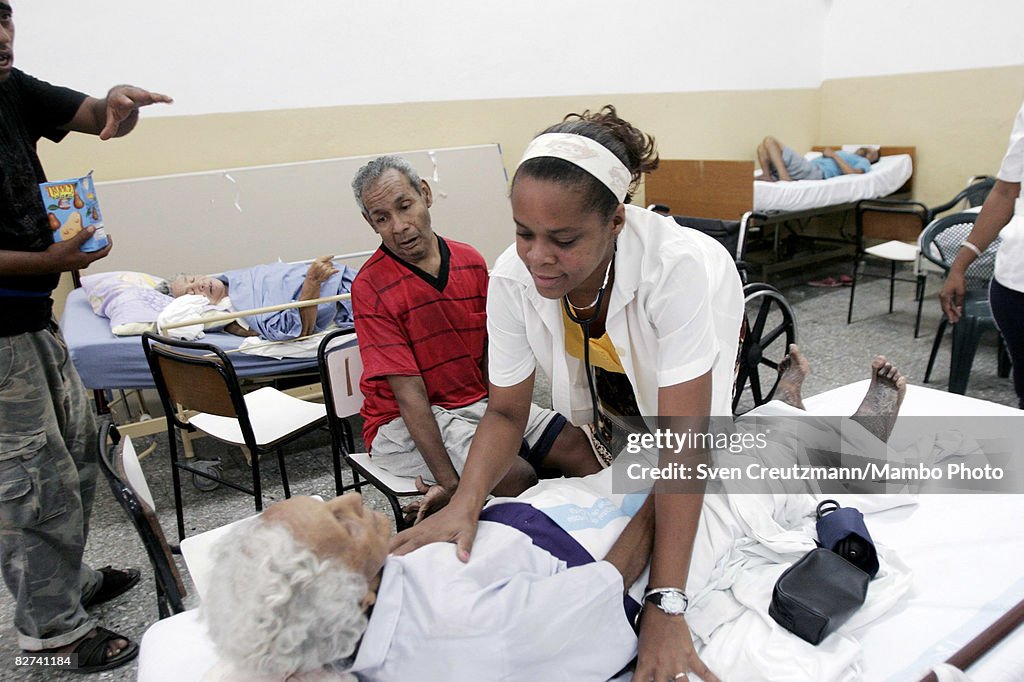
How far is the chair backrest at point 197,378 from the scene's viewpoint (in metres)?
2.06

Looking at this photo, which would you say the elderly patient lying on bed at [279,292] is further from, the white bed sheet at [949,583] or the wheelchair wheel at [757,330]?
the white bed sheet at [949,583]

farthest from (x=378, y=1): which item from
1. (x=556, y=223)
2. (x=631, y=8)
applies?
(x=556, y=223)

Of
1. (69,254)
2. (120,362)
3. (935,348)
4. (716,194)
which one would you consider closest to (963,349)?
(935,348)

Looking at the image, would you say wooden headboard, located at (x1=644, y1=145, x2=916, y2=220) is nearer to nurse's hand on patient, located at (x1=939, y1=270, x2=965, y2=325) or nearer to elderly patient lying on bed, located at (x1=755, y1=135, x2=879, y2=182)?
elderly patient lying on bed, located at (x1=755, y1=135, x2=879, y2=182)

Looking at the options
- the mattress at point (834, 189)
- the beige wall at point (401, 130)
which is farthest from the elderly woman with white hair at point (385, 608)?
the mattress at point (834, 189)

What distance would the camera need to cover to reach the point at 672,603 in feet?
3.83

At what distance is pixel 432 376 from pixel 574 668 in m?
1.10

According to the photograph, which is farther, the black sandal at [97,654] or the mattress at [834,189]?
the mattress at [834,189]

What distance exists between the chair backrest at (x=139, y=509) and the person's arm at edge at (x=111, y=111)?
0.95 m

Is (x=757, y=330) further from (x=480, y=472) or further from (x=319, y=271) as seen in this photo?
(x=319, y=271)

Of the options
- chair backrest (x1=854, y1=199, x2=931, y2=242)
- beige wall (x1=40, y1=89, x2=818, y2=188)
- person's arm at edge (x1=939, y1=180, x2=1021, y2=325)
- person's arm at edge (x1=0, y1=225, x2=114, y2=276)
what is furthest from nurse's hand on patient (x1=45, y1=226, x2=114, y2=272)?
chair backrest (x1=854, y1=199, x2=931, y2=242)

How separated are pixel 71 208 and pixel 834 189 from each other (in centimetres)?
506

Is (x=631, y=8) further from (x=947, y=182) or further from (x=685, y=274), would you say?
(x=685, y=274)

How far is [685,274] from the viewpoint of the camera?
129 centimetres
